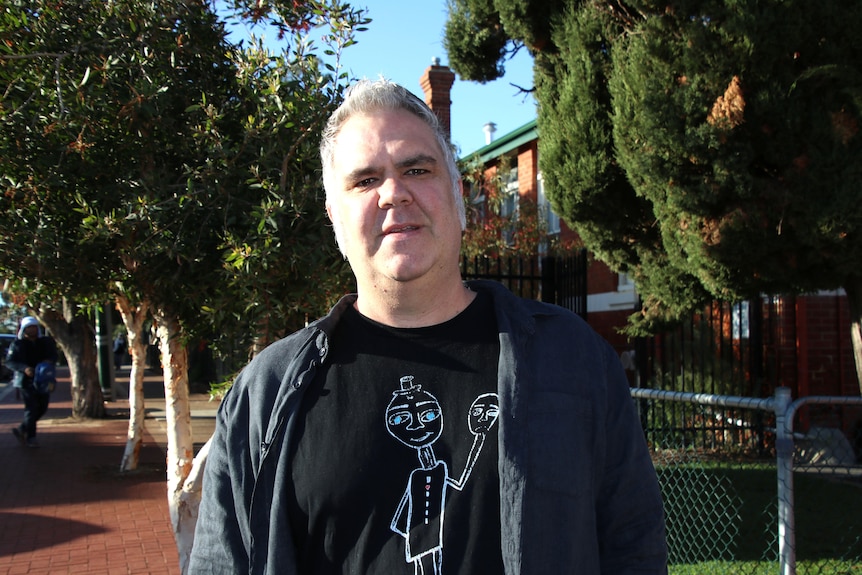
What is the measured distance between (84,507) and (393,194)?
289 inches

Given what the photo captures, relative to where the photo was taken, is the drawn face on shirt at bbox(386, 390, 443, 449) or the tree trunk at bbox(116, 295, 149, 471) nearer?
the drawn face on shirt at bbox(386, 390, 443, 449)

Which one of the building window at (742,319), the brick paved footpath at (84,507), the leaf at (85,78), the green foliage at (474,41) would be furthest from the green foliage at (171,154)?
the building window at (742,319)

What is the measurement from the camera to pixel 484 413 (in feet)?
5.97

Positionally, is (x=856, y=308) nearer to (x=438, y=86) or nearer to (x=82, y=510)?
(x=82, y=510)

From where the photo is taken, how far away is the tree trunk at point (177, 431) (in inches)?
164

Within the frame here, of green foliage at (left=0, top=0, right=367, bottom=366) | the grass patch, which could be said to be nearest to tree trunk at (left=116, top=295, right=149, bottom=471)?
green foliage at (left=0, top=0, right=367, bottom=366)

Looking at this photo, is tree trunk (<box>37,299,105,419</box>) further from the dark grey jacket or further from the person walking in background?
the dark grey jacket

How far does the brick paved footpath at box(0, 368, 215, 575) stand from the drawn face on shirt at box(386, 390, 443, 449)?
4.93 metres

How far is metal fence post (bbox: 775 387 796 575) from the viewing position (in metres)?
3.41

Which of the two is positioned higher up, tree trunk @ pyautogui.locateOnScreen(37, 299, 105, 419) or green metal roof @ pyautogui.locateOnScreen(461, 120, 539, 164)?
green metal roof @ pyautogui.locateOnScreen(461, 120, 539, 164)

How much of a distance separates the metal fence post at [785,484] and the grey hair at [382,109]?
6.93 feet

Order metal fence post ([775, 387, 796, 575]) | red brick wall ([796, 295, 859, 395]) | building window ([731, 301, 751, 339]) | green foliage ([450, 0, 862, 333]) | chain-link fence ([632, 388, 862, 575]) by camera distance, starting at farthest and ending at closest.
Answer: building window ([731, 301, 751, 339]) < red brick wall ([796, 295, 859, 395]) < green foliage ([450, 0, 862, 333]) < chain-link fence ([632, 388, 862, 575]) < metal fence post ([775, 387, 796, 575])

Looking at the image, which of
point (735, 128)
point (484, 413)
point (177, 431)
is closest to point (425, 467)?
point (484, 413)

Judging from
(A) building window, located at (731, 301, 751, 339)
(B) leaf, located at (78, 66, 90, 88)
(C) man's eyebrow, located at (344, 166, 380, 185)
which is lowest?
(A) building window, located at (731, 301, 751, 339)
